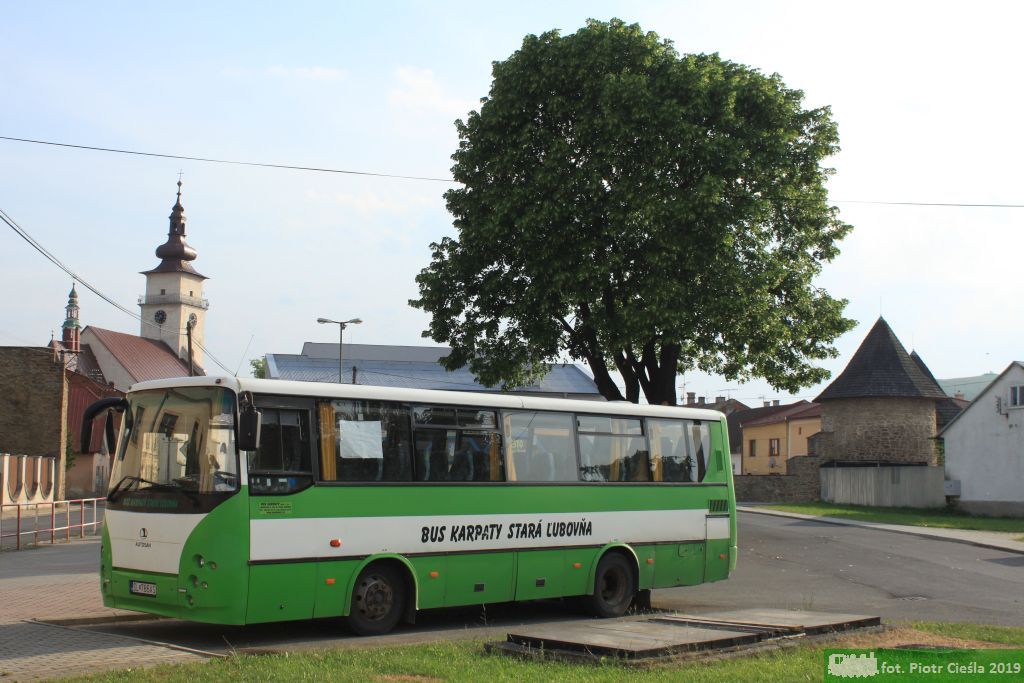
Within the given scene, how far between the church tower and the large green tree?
321 ft

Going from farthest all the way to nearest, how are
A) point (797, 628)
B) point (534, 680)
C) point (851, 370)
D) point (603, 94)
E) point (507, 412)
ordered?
point (851, 370)
point (603, 94)
point (507, 412)
point (797, 628)
point (534, 680)

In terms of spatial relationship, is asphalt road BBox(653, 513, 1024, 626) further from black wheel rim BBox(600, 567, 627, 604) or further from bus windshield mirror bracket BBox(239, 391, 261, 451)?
bus windshield mirror bracket BBox(239, 391, 261, 451)

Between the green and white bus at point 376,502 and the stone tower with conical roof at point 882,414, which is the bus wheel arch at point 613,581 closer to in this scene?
the green and white bus at point 376,502

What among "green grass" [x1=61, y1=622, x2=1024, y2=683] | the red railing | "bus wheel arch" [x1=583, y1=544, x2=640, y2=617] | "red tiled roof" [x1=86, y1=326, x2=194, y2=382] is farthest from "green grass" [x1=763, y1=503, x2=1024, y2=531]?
"red tiled roof" [x1=86, y1=326, x2=194, y2=382]

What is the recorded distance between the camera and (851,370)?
204ft

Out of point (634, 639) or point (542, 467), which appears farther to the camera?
point (542, 467)

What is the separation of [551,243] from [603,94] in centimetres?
394

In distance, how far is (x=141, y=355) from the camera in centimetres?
10675

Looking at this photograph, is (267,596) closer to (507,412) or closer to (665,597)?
(507,412)

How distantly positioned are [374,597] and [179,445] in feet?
9.11

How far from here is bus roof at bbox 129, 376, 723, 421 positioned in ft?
39.8

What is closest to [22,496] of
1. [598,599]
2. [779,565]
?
[779,565]

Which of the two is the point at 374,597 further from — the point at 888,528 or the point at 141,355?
the point at 141,355

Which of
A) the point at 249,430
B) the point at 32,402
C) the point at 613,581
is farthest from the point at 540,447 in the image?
the point at 32,402
